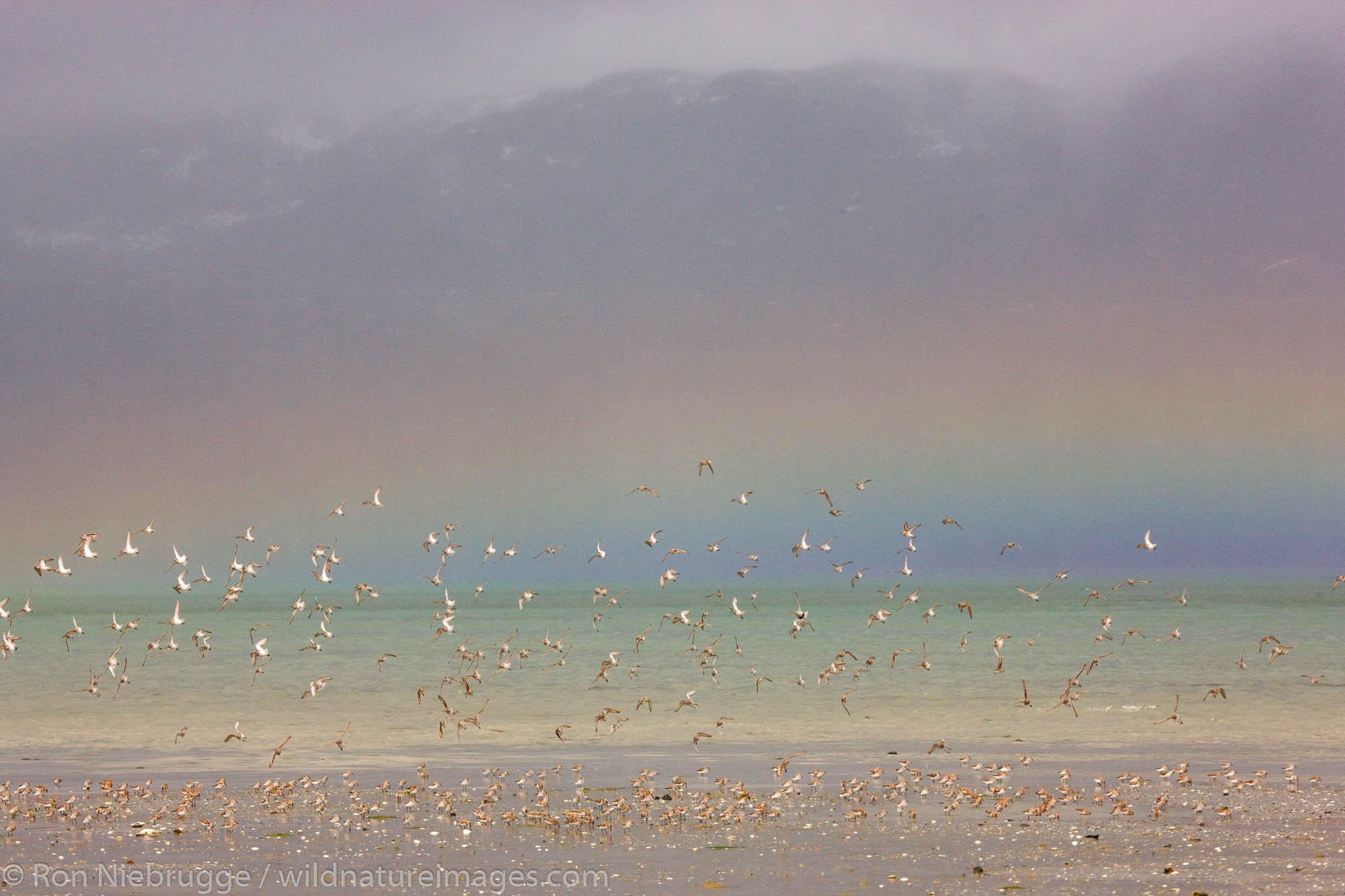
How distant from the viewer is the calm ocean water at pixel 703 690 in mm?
36312

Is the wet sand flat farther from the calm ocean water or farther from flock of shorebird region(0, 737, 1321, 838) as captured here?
the calm ocean water

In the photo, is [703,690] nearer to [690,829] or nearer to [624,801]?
[624,801]

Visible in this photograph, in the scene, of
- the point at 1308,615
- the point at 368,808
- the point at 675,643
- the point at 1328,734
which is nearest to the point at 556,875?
the point at 368,808

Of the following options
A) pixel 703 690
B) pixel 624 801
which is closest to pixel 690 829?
pixel 624 801

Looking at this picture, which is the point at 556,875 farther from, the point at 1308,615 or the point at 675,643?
the point at 1308,615

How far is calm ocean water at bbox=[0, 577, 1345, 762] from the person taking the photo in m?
36.3

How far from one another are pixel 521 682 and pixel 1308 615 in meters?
83.6

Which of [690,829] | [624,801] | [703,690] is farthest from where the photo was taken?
[703,690]

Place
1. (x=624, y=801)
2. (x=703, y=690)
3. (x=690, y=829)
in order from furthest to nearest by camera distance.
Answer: (x=703, y=690)
(x=624, y=801)
(x=690, y=829)

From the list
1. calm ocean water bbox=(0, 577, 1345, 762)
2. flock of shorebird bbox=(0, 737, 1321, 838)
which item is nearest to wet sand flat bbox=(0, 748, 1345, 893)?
flock of shorebird bbox=(0, 737, 1321, 838)

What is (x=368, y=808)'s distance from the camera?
78.9ft

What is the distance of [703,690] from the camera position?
5278cm

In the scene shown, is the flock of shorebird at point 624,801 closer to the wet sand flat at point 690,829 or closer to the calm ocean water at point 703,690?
the wet sand flat at point 690,829

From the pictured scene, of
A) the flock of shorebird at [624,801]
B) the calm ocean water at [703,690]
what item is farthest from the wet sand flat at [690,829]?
the calm ocean water at [703,690]
